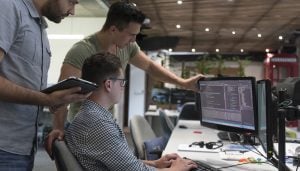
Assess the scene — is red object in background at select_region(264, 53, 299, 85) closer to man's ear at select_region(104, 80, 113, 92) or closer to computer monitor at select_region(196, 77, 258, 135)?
computer monitor at select_region(196, 77, 258, 135)

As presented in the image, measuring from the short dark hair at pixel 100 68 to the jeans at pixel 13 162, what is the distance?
1.41ft

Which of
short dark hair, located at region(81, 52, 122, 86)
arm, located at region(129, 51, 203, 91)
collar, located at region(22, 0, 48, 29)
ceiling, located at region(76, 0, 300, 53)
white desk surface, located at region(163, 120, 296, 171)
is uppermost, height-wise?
ceiling, located at region(76, 0, 300, 53)

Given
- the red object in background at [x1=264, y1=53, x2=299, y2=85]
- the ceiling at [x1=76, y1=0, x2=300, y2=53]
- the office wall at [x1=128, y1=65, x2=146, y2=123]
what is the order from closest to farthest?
the ceiling at [x1=76, y1=0, x2=300, y2=53] → the office wall at [x1=128, y1=65, x2=146, y2=123] → the red object in background at [x1=264, y1=53, x2=299, y2=85]

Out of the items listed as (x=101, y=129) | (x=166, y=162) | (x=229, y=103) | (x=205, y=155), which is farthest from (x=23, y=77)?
(x=229, y=103)

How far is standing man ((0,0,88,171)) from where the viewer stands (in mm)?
1442

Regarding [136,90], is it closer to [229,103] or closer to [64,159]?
[229,103]

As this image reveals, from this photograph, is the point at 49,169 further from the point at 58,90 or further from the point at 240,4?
the point at 240,4

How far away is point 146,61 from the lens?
2.85 meters

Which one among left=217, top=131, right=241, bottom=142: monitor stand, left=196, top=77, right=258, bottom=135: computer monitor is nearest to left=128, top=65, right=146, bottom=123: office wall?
left=217, top=131, right=241, bottom=142: monitor stand

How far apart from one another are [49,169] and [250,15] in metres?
5.96

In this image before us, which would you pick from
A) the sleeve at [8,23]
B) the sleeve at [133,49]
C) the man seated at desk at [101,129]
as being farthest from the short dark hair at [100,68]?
the sleeve at [133,49]

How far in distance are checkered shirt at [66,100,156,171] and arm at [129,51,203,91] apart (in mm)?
1326

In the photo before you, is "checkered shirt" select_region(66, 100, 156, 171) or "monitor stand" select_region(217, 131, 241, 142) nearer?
"checkered shirt" select_region(66, 100, 156, 171)

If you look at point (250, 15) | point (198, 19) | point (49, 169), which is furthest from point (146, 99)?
point (49, 169)
